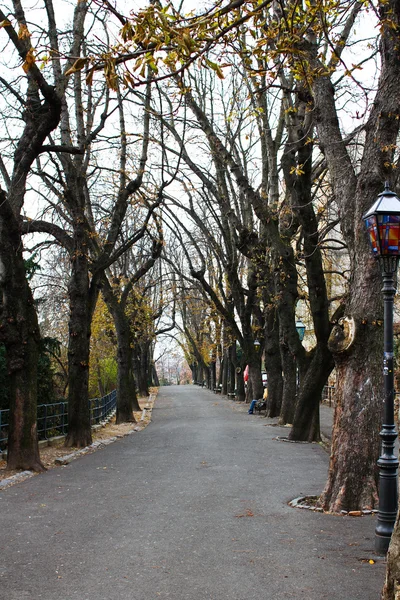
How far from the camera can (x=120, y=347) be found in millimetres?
26531

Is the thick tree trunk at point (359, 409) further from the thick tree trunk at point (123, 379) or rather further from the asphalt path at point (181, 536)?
the thick tree trunk at point (123, 379)

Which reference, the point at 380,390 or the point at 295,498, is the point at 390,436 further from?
the point at 295,498

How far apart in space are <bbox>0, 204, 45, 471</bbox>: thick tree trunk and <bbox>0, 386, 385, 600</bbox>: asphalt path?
75cm

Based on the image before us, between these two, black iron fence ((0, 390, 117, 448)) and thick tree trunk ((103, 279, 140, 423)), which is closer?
Result: black iron fence ((0, 390, 117, 448))

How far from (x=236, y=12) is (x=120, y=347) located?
789 inches

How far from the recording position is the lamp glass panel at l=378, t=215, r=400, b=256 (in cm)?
736

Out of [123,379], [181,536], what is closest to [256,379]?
[123,379]

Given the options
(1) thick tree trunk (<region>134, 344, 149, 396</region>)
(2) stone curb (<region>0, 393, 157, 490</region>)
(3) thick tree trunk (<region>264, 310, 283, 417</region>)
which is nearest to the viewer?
(2) stone curb (<region>0, 393, 157, 490</region>)

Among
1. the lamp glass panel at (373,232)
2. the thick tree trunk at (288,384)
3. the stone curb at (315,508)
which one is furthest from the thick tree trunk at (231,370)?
the lamp glass panel at (373,232)

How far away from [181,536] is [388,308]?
3285 mm

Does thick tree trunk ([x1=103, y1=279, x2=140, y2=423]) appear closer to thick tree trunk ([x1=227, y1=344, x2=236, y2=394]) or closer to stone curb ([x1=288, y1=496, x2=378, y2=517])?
thick tree trunk ([x1=227, y1=344, x2=236, y2=394])

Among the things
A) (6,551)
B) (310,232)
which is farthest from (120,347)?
(6,551)

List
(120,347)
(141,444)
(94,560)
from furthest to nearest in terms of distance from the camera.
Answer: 1. (120,347)
2. (141,444)
3. (94,560)

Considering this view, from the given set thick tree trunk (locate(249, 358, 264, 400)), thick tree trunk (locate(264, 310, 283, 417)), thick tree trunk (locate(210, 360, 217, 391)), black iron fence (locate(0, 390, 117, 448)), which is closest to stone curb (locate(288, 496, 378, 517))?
black iron fence (locate(0, 390, 117, 448))
